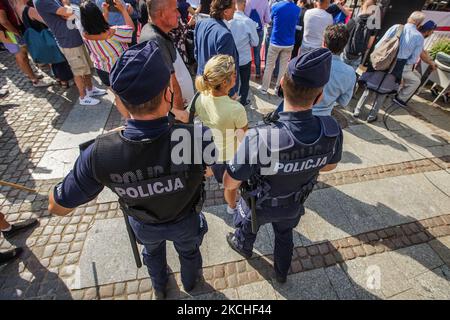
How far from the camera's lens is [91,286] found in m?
2.77

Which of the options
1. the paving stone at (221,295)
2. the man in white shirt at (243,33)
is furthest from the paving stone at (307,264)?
the man in white shirt at (243,33)

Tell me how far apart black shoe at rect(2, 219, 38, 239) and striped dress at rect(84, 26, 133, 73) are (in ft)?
8.60

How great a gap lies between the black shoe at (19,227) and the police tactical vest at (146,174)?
2.24 m

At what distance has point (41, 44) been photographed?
17.8ft

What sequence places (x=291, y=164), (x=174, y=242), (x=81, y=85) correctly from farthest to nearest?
(x=81, y=85), (x=174, y=242), (x=291, y=164)

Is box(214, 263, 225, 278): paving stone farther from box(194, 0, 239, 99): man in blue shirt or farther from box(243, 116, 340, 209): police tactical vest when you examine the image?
box(194, 0, 239, 99): man in blue shirt

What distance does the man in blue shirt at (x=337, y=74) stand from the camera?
10.5 ft

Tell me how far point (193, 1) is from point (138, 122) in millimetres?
7410

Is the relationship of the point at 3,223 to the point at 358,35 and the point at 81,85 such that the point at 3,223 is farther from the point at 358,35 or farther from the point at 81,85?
the point at 358,35

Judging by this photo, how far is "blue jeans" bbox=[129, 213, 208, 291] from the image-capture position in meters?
2.10

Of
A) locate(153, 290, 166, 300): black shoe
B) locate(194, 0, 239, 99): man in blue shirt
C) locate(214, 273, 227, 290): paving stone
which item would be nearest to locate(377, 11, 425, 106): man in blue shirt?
locate(194, 0, 239, 99): man in blue shirt

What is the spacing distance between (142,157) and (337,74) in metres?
2.76

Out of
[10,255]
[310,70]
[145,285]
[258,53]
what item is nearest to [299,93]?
[310,70]
